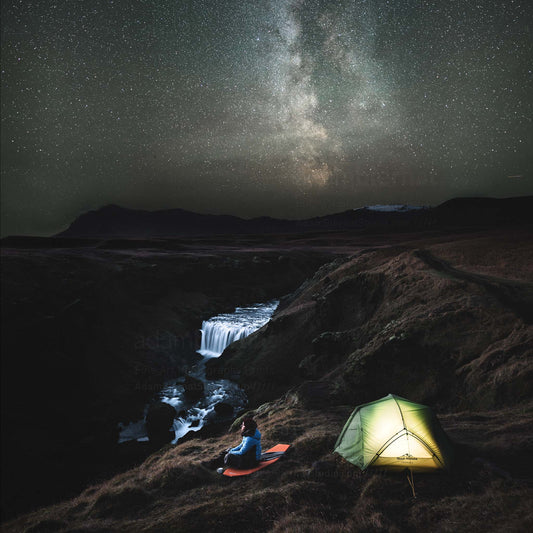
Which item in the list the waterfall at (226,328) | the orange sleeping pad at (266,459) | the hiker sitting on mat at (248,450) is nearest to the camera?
the orange sleeping pad at (266,459)

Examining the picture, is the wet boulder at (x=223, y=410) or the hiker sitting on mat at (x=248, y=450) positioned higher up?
the hiker sitting on mat at (x=248, y=450)

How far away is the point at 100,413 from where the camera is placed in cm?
2422

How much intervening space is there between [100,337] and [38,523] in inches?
980

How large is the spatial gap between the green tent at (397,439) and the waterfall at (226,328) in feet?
90.5

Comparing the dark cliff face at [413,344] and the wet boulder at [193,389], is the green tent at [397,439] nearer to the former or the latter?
the dark cliff face at [413,344]

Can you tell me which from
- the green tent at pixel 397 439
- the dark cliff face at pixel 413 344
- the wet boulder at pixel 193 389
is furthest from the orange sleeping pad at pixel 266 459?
the wet boulder at pixel 193 389

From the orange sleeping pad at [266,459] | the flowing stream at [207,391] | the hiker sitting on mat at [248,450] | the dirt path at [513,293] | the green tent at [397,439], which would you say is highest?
the dirt path at [513,293]

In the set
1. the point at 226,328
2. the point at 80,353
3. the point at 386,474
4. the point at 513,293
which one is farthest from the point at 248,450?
the point at 226,328

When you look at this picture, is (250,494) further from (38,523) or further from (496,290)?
(496,290)

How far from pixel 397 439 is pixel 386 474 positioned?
93 cm

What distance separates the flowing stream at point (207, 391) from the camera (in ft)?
74.2

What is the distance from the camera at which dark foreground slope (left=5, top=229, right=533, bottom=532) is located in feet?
23.7

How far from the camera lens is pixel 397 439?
8.58 m

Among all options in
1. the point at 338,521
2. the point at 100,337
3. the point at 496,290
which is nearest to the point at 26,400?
the point at 100,337
